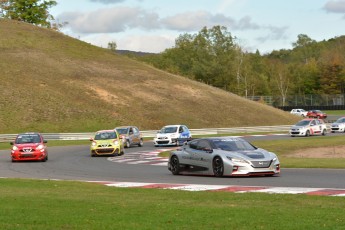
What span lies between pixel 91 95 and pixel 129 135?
38854mm

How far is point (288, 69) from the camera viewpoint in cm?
16562

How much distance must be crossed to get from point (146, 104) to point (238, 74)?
2227 inches

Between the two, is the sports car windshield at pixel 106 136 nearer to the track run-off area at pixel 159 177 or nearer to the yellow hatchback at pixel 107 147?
the yellow hatchback at pixel 107 147

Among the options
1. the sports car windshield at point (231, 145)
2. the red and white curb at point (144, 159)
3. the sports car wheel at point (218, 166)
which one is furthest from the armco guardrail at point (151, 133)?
the sports car wheel at point (218, 166)

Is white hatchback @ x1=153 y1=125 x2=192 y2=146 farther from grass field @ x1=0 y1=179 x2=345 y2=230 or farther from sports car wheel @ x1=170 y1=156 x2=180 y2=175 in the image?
grass field @ x1=0 y1=179 x2=345 y2=230

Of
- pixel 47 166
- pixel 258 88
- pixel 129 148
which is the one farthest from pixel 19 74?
pixel 258 88

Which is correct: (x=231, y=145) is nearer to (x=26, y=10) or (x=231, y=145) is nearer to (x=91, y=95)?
(x=91, y=95)

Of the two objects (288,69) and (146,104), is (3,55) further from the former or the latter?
(288,69)

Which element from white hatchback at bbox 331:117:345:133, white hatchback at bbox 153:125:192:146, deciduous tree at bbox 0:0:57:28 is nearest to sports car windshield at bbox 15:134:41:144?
white hatchback at bbox 153:125:192:146

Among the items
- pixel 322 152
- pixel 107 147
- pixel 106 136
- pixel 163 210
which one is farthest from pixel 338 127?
pixel 163 210

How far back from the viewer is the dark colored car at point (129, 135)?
47500mm

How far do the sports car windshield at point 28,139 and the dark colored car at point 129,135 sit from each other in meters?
11.3

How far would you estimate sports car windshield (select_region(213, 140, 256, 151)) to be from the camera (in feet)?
77.3

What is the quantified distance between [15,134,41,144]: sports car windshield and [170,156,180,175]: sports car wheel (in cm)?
1207
